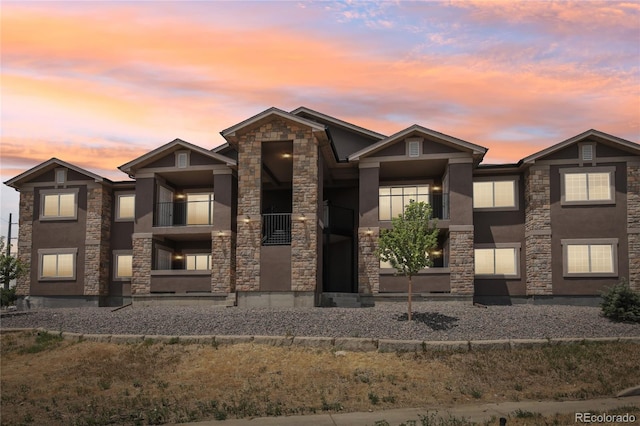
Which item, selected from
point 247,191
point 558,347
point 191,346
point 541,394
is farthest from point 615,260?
point 191,346

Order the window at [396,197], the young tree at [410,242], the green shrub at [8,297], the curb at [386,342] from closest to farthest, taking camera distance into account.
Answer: the curb at [386,342]
the young tree at [410,242]
the window at [396,197]
the green shrub at [8,297]

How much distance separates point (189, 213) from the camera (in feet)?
121

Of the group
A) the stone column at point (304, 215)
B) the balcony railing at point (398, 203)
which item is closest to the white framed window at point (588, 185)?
the balcony railing at point (398, 203)

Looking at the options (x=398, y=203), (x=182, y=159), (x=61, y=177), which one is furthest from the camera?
(x=61, y=177)

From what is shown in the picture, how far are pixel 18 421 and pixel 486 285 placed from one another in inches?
913

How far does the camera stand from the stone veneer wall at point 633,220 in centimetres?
3166

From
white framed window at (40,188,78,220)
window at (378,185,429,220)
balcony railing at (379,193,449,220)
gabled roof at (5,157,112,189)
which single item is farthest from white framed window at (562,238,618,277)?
white framed window at (40,188,78,220)

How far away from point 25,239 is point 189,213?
993cm

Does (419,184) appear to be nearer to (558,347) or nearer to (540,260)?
(540,260)

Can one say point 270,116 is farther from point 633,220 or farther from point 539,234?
point 633,220

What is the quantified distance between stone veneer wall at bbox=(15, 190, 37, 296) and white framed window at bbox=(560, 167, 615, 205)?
29233 millimetres

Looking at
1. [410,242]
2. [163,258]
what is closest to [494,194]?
[410,242]

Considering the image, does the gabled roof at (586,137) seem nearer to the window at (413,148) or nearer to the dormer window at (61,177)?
the window at (413,148)

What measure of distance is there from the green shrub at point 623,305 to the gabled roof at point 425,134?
916 cm
